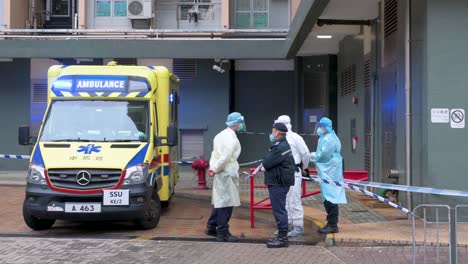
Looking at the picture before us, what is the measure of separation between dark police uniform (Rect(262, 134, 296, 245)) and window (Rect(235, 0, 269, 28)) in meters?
13.2

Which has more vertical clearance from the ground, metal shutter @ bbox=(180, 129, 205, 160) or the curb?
metal shutter @ bbox=(180, 129, 205, 160)

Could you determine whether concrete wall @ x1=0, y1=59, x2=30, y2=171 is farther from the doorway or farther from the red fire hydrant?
the red fire hydrant

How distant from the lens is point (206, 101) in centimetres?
1966

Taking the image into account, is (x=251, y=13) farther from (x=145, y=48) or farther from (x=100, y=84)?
(x=100, y=84)

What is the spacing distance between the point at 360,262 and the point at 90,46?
13467 mm

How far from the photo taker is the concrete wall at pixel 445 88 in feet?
29.3

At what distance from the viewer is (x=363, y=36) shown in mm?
14102

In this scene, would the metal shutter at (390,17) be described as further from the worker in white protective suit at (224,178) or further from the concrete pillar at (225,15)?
the concrete pillar at (225,15)

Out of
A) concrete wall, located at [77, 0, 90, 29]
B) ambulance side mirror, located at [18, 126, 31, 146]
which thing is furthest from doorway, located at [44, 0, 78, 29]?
ambulance side mirror, located at [18, 126, 31, 146]

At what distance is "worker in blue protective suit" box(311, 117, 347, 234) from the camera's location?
27.5ft

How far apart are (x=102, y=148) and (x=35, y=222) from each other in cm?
168

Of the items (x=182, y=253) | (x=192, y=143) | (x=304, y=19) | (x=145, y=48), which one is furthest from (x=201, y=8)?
(x=182, y=253)

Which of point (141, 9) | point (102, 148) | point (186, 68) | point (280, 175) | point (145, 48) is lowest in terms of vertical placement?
point (280, 175)

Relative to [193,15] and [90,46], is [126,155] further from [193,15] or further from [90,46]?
[193,15]
